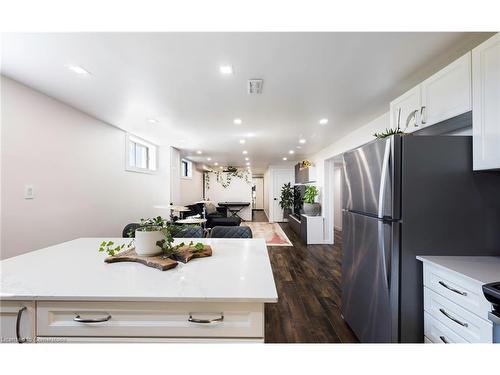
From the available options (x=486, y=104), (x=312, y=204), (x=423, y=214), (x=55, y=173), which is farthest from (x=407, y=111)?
(x=55, y=173)

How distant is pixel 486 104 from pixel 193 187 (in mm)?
7896

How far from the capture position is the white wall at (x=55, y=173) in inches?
75.7

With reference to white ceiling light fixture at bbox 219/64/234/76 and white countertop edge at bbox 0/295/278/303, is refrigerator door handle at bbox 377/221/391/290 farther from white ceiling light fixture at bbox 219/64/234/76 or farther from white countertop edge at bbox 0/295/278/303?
white ceiling light fixture at bbox 219/64/234/76

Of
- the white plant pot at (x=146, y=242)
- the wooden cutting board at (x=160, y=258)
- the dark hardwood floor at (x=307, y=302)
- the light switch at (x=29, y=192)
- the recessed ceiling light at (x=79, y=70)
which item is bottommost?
the dark hardwood floor at (x=307, y=302)

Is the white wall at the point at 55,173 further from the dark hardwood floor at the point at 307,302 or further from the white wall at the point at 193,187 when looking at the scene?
the white wall at the point at 193,187

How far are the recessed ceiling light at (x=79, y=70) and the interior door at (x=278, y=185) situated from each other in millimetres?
7276

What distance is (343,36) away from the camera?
1353 millimetres

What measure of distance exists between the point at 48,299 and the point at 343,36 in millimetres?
2180

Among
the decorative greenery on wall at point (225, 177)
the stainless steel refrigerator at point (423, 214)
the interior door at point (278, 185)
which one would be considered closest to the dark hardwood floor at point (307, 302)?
the stainless steel refrigerator at point (423, 214)

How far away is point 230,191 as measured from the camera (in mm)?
9961
